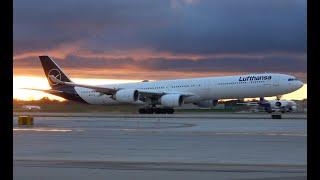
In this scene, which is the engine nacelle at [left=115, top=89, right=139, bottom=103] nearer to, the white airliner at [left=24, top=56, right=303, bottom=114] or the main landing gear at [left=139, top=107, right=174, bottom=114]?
the white airliner at [left=24, top=56, right=303, bottom=114]

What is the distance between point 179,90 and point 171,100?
12.4 ft

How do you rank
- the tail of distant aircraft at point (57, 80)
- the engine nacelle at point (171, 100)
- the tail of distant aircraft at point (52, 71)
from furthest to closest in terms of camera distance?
the tail of distant aircraft at point (52, 71), the tail of distant aircraft at point (57, 80), the engine nacelle at point (171, 100)

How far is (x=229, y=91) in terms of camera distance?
6344cm

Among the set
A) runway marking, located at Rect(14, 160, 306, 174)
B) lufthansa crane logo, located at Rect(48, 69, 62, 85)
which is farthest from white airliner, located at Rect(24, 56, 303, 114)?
runway marking, located at Rect(14, 160, 306, 174)

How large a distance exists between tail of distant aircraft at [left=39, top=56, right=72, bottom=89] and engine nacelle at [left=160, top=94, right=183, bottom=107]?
20.5 metres

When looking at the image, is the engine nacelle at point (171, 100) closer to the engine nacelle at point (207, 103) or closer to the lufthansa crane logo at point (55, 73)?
the engine nacelle at point (207, 103)

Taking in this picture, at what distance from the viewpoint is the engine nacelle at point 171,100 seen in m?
65.2

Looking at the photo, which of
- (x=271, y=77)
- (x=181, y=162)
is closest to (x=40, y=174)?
(x=181, y=162)

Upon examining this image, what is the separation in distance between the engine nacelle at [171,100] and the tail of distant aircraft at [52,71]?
20522mm

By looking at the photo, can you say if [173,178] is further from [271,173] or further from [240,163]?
[240,163]

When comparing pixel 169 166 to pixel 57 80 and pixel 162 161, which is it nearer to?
pixel 162 161

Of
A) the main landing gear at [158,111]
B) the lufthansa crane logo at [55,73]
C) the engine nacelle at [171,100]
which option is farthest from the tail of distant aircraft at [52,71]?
the engine nacelle at [171,100]

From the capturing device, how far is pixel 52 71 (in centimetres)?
8156
